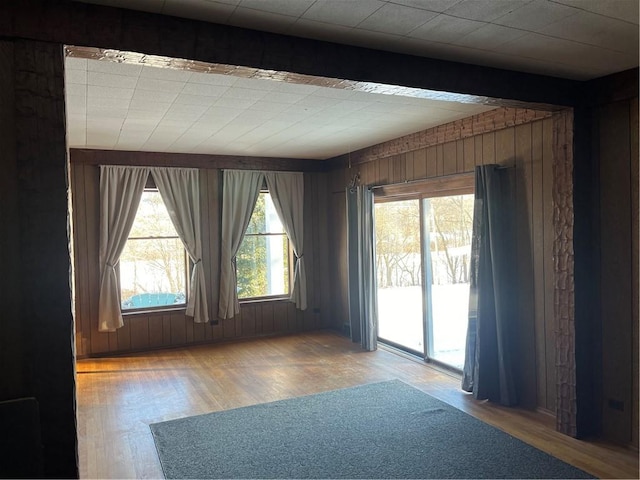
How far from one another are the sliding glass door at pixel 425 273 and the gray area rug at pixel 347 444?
1.05 meters

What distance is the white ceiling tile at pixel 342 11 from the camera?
2.09m

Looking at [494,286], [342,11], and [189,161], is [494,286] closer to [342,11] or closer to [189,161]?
[342,11]

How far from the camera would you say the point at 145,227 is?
20.4ft

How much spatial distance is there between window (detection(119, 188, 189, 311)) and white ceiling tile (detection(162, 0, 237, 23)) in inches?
170

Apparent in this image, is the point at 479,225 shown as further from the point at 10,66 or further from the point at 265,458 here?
the point at 10,66

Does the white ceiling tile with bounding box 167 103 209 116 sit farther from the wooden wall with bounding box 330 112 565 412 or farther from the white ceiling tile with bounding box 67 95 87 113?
the wooden wall with bounding box 330 112 565 412

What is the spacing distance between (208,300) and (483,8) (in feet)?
17.2

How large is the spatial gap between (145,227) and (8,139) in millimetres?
4442

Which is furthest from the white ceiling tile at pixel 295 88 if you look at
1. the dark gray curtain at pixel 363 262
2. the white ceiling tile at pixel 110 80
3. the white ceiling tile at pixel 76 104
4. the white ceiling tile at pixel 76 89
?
the dark gray curtain at pixel 363 262

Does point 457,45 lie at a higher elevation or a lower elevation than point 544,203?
higher

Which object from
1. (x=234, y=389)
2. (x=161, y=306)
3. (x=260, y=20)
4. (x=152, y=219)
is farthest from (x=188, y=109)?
(x=161, y=306)

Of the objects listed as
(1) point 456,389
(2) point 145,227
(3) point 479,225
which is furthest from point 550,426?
(2) point 145,227

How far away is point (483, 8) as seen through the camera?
7.11 ft

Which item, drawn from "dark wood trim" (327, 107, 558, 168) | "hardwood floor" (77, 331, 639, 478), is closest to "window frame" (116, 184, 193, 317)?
"hardwood floor" (77, 331, 639, 478)
